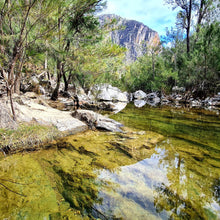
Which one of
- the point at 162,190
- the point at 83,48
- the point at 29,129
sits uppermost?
the point at 83,48

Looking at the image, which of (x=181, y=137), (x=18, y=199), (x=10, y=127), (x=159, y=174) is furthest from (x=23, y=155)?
(x=181, y=137)

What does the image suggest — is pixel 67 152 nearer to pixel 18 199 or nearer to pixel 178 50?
pixel 18 199

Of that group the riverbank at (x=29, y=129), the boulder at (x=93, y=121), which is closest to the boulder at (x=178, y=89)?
the boulder at (x=93, y=121)

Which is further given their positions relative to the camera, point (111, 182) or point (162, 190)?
point (111, 182)

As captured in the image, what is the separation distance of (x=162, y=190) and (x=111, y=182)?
817 millimetres

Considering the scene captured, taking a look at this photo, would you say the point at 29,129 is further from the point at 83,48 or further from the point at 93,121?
the point at 83,48

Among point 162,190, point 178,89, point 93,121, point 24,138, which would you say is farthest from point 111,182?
point 178,89

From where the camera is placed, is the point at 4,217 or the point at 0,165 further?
the point at 0,165

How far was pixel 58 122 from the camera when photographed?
493 cm

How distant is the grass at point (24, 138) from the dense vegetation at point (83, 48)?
3.16 ft

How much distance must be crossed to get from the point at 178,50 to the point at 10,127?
2483cm

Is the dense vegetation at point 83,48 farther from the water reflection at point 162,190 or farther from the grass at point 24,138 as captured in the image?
the water reflection at point 162,190

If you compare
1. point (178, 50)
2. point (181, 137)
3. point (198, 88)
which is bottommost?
point (181, 137)

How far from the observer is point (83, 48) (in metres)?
7.82
